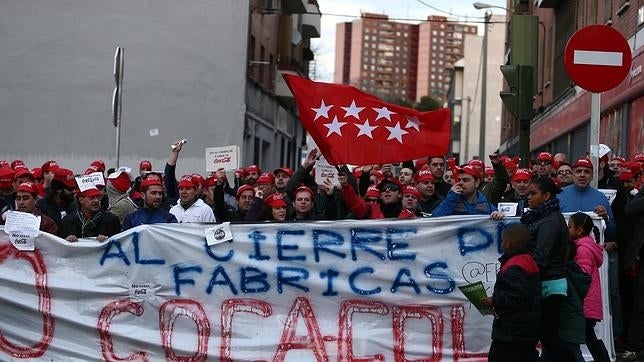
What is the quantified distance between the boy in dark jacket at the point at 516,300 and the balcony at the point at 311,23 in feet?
119

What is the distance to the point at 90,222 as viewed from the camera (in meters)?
8.76

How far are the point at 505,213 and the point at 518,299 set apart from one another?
6.65 feet

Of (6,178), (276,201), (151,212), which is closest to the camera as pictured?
(151,212)

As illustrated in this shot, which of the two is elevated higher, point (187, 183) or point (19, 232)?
point (187, 183)

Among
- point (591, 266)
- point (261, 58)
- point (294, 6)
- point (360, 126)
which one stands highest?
point (294, 6)

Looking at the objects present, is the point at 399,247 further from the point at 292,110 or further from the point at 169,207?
the point at 292,110

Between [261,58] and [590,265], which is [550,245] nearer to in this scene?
[590,265]

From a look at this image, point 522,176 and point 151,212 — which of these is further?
point 522,176

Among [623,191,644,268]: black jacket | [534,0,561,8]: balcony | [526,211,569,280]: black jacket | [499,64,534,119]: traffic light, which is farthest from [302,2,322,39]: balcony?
[526,211,569,280]: black jacket

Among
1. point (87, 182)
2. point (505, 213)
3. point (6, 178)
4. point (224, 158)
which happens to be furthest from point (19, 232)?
point (224, 158)

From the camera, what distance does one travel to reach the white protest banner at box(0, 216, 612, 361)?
26.5 ft

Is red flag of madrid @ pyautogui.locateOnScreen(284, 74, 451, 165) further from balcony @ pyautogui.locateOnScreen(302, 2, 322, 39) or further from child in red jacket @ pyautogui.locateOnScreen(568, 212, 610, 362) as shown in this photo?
balcony @ pyautogui.locateOnScreen(302, 2, 322, 39)

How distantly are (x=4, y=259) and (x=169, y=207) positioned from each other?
249 cm

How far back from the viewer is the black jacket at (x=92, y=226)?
870 centimetres
